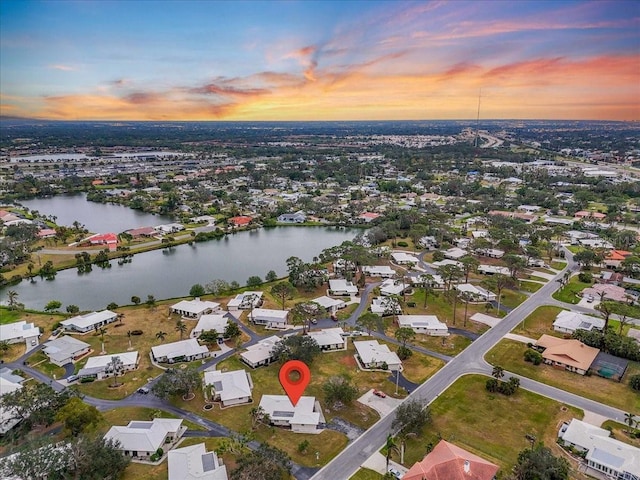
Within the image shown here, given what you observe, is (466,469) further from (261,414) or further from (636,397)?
(636,397)

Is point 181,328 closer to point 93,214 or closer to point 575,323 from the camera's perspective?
point 575,323

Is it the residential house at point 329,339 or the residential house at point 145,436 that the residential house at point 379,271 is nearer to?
the residential house at point 329,339

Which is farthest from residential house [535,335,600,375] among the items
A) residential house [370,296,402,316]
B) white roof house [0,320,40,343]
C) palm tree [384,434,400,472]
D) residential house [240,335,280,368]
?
white roof house [0,320,40,343]

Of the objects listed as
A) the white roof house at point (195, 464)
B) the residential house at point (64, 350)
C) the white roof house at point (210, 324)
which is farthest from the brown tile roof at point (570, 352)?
the residential house at point (64, 350)

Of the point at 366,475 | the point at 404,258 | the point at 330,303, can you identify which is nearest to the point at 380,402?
the point at 366,475

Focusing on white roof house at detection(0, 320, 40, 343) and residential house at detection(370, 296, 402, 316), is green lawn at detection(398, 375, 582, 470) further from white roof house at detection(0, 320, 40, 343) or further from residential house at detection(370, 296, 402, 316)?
white roof house at detection(0, 320, 40, 343)

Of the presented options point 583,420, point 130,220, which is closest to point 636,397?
point 583,420
